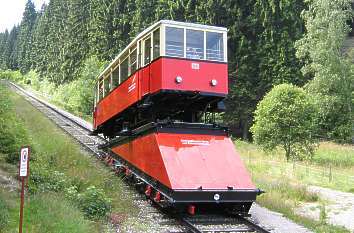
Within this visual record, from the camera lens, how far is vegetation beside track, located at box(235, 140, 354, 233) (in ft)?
→ 43.4

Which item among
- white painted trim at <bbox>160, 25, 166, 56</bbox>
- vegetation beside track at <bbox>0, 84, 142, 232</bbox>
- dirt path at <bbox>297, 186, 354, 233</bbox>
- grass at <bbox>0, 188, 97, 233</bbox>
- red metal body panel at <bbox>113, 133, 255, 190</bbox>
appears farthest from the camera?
white painted trim at <bbox>160, 25, 166, 56</bbox>

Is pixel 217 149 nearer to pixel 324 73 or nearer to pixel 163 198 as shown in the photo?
pixel 163 198

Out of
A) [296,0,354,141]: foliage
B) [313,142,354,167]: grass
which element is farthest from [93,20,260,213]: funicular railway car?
[296,0,354,141]: foliage

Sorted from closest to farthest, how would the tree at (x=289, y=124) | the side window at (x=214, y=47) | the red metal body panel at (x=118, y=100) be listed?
1. the side window at (x=214, y=47)
2. the red metal body panel at (x=118, y=100)
3. the tree at (x=289, y=124)

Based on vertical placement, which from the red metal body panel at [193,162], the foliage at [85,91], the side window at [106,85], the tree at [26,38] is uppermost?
the tree at [26,38]

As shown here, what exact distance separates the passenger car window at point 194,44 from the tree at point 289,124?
12.5m

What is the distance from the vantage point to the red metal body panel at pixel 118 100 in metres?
14.8

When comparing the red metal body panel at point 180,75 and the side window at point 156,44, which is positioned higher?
the side window at point 156,44

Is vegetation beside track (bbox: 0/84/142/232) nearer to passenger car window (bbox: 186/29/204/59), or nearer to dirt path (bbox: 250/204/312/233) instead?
dirt path (bbox: 250/204/312/233)

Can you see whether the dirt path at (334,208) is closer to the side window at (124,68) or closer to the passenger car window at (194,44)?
the passenger car window at (194,44)

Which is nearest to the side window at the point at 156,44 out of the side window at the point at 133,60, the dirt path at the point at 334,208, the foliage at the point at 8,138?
the side window at the point at 133,60

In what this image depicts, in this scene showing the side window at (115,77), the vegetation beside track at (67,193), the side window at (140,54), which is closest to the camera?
the vegetation beside track at (67,193)

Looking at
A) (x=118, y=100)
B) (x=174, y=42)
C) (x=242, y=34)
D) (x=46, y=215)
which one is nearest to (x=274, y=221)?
(x=174, y=42)

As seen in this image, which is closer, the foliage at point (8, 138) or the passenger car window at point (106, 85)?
the foliage at point (8, 138)
